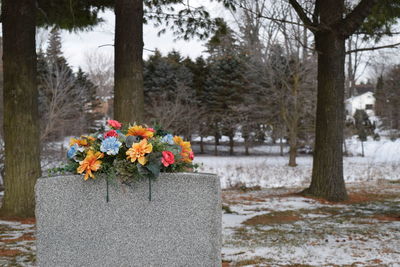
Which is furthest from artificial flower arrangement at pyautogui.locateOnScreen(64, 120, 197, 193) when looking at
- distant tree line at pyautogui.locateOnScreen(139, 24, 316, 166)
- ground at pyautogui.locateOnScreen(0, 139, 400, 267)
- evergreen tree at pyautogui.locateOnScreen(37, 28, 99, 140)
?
distant tree line at pyautogui.locateOnScreen(139, 24, 316, 166)

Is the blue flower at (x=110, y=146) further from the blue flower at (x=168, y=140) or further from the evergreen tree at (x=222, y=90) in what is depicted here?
the evergreen tree at (x=222, y=90)

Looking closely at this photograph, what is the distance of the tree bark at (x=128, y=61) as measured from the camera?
726 centimetres

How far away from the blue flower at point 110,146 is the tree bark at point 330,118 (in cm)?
733

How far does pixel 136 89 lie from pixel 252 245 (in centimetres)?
333

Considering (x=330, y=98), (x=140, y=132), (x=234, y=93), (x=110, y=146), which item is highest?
(x=234, y=93)

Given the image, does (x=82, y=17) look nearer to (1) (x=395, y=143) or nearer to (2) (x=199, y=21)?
(2) (x=199, y=21)

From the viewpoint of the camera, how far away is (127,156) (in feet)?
10.8

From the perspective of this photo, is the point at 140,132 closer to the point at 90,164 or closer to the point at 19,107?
the point at 90,164

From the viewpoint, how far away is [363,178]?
1688 cm

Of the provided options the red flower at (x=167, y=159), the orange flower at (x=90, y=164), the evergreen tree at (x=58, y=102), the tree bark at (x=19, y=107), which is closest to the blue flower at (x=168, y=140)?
the red flower at (x=167, y=159)

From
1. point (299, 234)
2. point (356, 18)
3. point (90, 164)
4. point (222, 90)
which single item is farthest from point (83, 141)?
point (222, 90)

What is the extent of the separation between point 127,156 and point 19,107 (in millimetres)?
5099

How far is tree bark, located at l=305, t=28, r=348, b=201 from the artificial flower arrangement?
6855 mm

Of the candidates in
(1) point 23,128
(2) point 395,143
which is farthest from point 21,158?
(2) point 395,143
